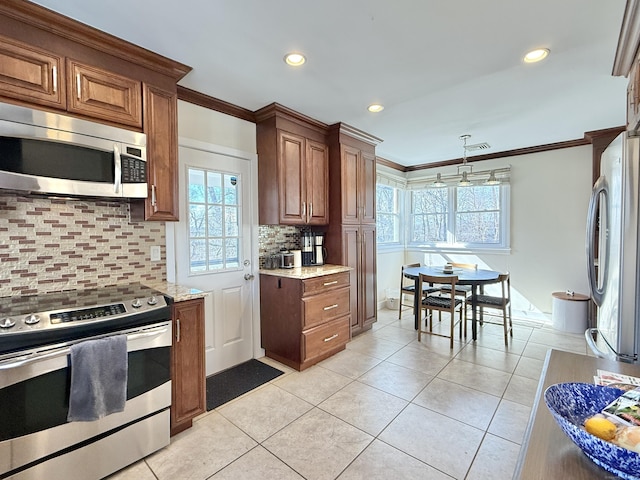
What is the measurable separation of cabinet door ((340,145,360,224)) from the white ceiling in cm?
48

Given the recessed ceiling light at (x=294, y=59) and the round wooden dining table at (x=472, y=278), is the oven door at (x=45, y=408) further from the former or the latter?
the round wooden dining table at (x=472, y=278)

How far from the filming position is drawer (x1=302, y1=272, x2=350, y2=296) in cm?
292

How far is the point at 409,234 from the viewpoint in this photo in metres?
5.82

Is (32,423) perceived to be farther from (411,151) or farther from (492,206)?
(492,206)

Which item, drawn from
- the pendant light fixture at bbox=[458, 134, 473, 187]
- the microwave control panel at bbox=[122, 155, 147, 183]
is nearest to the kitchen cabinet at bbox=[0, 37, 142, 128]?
the microwave control panel at bbox=[122, 155, 147, 183]

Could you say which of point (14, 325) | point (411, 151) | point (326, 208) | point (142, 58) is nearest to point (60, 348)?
point (14, 325)

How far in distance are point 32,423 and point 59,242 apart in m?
1.07

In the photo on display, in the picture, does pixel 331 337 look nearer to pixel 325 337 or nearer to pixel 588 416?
pixel 325 337

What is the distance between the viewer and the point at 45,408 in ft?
4.76

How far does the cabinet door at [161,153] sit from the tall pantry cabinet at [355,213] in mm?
1835

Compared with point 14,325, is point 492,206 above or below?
above

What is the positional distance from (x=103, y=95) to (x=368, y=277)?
3217 mm

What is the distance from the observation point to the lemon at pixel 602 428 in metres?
0.69

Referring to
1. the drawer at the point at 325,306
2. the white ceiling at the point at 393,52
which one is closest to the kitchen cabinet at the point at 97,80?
the white ceiling at the point at 393,52
